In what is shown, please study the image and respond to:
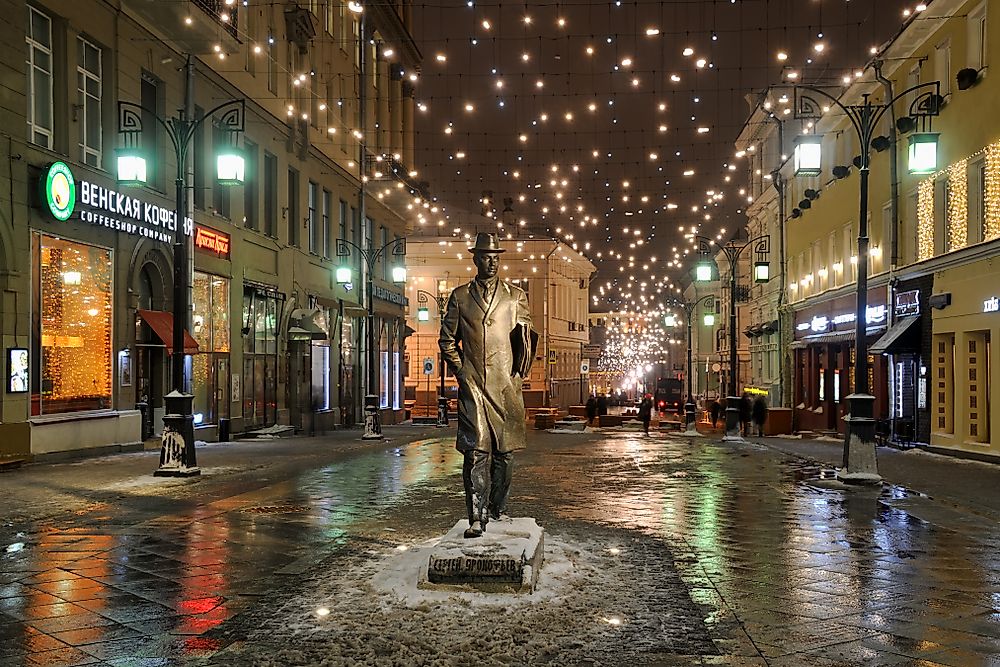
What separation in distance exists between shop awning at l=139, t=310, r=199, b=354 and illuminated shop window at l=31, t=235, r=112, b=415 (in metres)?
1.36

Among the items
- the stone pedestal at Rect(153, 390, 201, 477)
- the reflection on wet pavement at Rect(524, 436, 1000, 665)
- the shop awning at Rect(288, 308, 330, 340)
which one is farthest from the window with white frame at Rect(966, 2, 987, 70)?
the shop awning at Rect(288, 308, 330, 340)

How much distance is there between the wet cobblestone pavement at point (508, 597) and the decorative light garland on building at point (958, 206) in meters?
9.07

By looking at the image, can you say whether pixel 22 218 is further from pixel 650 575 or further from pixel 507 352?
pixel 650 575

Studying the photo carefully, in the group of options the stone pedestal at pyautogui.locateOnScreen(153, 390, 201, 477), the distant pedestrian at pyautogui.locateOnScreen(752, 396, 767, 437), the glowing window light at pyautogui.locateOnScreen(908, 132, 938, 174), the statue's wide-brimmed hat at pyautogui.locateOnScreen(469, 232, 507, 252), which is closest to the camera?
the statue's wide-brimmed hat at pyautogui.locateOnScreen(469, 232, 507, 252)

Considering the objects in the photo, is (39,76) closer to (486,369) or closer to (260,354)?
(260,354)

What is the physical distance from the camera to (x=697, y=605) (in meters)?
6.96

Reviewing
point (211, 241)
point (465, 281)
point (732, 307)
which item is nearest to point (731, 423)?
point (732, 307)

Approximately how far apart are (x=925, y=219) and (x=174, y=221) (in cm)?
1833

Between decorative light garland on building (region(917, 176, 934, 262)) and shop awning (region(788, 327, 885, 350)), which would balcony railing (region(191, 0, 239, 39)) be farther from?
shop awning (region(788, 327, 885, 350))

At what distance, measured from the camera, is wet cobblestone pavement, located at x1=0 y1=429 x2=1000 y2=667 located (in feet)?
19.1

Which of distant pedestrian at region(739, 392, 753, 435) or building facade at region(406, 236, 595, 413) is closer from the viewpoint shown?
distant pedestrian at region(739, 392, 753, 435)

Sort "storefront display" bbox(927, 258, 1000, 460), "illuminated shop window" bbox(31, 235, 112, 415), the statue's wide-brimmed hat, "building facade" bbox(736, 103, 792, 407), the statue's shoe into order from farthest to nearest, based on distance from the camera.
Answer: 1. "building facade" bbox(736, 103, 792, 407)
2. "storefront display" bbox(927, 258, 1000, 460)
3. "illuminated shop window" bbox(31, 235, 112, 415)
4. the statue's wide-brimmed hat
5. the statue's shoe

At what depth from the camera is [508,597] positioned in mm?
6773

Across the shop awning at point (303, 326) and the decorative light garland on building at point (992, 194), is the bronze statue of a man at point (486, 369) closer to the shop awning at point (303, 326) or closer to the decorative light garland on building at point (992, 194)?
the decorative light garland on building at point (992, 194)
